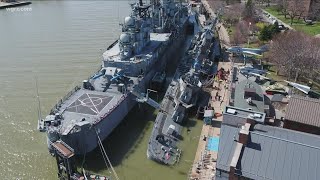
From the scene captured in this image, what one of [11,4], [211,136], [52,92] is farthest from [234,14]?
[11,4]

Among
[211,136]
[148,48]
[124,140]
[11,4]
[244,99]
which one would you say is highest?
[148,48]

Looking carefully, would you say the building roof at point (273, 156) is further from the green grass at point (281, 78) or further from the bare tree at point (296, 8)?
the bare tree at point (296, 8)

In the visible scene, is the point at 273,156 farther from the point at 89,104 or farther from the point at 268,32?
the point at 268,32

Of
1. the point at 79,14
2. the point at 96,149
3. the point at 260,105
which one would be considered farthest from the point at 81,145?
the point at 79,14

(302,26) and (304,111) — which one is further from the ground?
(302,26)

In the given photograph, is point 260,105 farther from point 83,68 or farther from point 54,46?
point 54,46

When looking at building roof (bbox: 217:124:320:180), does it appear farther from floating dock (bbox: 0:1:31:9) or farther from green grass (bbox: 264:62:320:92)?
floating dock (bbox: 0:1:31:9)
